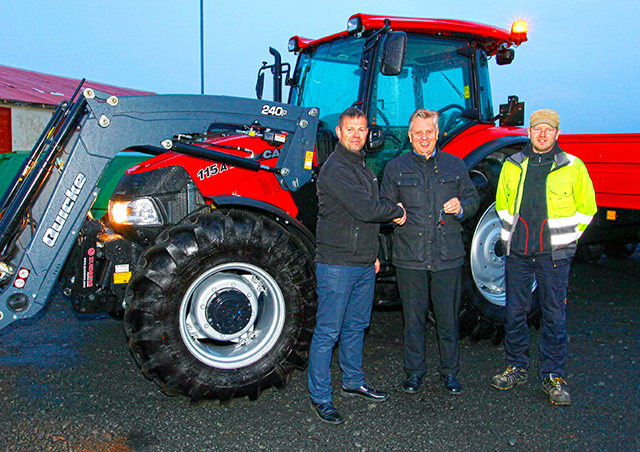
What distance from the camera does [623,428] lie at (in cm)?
328

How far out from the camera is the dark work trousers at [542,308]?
3674 millimetres

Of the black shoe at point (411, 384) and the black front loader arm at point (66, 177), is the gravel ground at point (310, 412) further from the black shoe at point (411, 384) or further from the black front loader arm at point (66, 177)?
the black front loader arm at point (66, 177)

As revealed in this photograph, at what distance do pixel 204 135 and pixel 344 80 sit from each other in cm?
137

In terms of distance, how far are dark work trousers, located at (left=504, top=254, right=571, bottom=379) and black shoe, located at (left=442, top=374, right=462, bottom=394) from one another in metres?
0.47

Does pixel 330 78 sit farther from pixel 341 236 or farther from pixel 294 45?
pixel 341 236

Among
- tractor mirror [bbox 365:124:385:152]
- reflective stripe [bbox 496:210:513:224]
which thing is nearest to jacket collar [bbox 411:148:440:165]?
tractor mirror [bbox 365:124:385:152]

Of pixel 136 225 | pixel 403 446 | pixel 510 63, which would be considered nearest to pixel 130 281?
pixel 136 225

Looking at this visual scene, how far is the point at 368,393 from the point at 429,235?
111 cm

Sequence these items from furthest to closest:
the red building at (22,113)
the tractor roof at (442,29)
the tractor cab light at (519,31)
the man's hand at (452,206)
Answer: the red building at (22,113)
the tractor cab light at (519,31)
the tractor roof at (442,29)
the man's hand at (452,206)

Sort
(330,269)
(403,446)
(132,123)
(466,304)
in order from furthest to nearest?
(466,304)
(132,123)
(330,269)
(403,446)

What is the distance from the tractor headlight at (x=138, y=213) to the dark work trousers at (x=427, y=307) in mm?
1692

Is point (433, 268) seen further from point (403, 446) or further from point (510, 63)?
point (510, 63)

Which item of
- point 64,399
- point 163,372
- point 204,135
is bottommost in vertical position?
point 64,399

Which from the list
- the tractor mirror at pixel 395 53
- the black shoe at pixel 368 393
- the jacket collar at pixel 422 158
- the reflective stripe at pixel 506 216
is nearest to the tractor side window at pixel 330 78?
the tractor mirror at pixel 395 53
